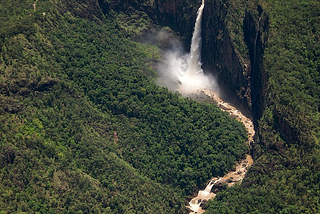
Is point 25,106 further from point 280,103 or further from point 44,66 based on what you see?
point 280,103

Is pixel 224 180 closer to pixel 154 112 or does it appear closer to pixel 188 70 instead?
pixel 154 112

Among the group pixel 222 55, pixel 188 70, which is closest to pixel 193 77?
pixel 188 70

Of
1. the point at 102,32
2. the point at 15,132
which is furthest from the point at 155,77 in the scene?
the point at 15,132

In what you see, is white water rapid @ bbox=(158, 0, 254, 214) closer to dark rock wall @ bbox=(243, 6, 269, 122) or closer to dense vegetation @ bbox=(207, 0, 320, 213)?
dark rock wall @ bbox=(243, 6, 269, 122)

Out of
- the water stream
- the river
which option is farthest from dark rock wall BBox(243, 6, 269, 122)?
the river

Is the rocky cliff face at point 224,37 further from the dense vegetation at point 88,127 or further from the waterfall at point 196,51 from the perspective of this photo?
the dense vegetation at point 88,127
